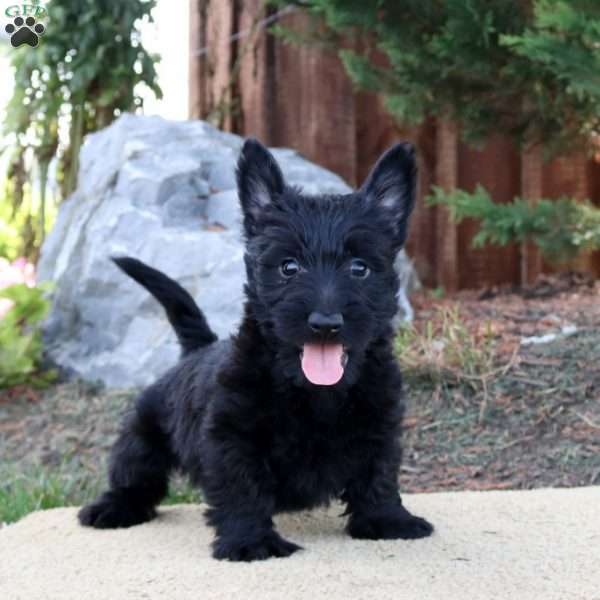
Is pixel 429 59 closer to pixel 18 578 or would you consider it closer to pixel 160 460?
pixel 160 460

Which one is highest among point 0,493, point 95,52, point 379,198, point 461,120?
point 95,52

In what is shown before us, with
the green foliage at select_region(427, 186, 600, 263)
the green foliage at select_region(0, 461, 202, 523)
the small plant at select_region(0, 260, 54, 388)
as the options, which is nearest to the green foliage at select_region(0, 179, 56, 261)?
the small plant at select_region(0, 260, 54, 388)

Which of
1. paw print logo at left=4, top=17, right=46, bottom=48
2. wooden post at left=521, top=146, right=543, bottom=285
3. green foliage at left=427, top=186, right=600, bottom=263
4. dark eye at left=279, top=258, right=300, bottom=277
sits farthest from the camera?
wooden post at left=521, top=146, right=543, bottom=285

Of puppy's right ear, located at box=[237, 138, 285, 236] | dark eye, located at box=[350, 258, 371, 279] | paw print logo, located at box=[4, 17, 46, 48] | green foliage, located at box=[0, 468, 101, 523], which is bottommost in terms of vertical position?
green foliage, located at box=[0, 468, 101, 523]

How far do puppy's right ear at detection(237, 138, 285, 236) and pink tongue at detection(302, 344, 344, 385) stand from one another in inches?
18.6

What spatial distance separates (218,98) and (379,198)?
5.02 metres

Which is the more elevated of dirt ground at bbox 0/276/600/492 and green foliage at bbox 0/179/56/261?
green foliage at bbox 0/179/56/261

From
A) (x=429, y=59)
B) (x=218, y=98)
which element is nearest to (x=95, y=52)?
(x=218, y=98)

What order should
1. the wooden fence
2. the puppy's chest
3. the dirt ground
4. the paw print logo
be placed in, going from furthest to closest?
the wooden fence
the dirt ground
the paw print logo
the puppy's chest

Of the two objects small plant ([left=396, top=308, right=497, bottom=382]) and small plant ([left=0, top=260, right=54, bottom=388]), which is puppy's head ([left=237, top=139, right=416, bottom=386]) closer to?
small plant ([left=396, top=308, right=497, bottom=382])

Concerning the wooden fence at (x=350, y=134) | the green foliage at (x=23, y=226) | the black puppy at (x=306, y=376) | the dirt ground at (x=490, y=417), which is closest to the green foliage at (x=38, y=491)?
the dirt ground at (x=490, y=417)

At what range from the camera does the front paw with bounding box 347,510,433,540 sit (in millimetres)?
2705

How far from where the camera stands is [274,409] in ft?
8.45

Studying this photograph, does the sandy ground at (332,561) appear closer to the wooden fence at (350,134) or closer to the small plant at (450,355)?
the small plant at (450,355)
